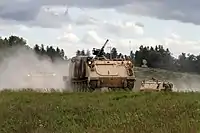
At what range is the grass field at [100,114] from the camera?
53.1 feet

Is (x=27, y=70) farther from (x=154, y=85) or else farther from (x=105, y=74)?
(x=105, y=74)

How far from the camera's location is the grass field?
53.1ft

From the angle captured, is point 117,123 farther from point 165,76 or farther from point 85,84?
point 165,76

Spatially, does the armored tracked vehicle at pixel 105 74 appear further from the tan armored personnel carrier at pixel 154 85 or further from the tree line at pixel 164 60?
the tree line at pixel 164 60

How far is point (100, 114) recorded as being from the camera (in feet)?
63.0

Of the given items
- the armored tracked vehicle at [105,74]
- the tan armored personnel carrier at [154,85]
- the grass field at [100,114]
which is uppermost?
the armored tracked vehicle at [105,74]

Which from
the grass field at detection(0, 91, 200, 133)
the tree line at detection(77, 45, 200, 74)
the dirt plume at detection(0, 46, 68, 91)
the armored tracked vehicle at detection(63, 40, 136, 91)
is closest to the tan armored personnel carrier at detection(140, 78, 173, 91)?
the armored tracked vehicle at detection(63, 40, 136, 91)

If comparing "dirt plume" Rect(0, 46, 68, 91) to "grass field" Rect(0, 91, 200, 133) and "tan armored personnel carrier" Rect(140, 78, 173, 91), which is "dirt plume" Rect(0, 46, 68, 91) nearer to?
Result: "tan armored personnel carrier" Rect(140, 78, 173, 91)

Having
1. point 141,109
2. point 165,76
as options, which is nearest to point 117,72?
point 141,109

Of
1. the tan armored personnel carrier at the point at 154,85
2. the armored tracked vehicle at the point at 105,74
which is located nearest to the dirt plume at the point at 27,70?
the tan armored personnel carrier at the point at 154,85

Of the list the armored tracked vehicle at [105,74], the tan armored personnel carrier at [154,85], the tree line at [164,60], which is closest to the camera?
the armored tracked vehicle at [105,74]

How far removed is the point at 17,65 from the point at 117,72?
4112 cm

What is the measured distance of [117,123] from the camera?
55.2 ft

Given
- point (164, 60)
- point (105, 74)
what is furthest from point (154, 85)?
point (164, 60)
